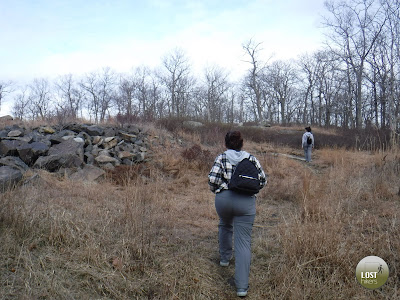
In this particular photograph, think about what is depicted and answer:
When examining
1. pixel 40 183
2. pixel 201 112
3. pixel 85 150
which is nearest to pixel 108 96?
pixel 201 112

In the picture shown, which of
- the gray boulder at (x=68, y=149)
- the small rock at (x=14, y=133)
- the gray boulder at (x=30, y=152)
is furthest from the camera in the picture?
the small rock at (x=14, y=133)

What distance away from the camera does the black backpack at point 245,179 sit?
3104 mm

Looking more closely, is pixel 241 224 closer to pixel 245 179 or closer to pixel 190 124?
pixel 245 179

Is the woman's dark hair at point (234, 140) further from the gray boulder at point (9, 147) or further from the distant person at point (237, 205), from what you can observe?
the gray boulder at point (9, 147)

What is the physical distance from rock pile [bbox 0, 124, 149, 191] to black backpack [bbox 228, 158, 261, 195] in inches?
204

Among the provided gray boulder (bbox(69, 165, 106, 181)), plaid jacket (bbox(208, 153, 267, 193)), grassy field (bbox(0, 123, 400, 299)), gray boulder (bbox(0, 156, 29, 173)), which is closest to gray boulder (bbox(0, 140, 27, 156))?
gray boulder (bbox(0, 156, 29, 173))

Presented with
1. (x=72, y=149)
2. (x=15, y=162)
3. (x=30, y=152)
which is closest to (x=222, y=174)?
(x=15, y=162)

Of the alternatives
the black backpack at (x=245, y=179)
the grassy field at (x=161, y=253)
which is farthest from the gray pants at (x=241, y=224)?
the grassy field at (x=161, y=253)

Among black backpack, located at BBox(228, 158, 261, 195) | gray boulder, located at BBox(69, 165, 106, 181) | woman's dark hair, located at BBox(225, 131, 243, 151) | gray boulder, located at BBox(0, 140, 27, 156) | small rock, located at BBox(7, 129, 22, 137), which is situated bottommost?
gray boulder, located at BBox(69, 165, 106, 181)

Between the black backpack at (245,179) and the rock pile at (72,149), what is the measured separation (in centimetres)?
518

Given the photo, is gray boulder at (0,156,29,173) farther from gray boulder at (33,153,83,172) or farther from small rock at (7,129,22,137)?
small rock at (7,129,22,137)

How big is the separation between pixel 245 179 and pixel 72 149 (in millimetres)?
7964

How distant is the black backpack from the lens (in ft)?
10.2

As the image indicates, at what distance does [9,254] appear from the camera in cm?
344
